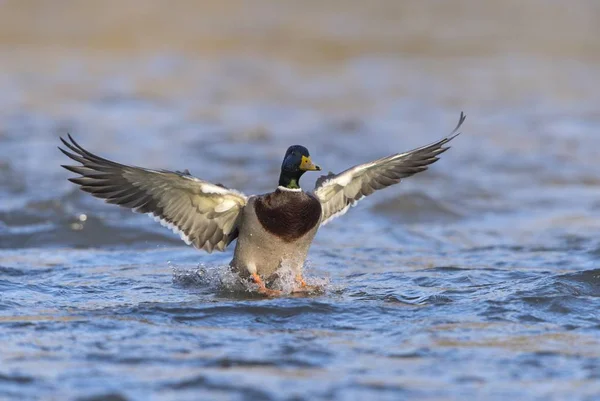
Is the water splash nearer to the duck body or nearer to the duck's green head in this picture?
the duck body

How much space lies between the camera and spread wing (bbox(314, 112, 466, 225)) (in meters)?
8.70

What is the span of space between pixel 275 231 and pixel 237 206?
17.6 inches

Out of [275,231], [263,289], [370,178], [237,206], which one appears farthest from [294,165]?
[370,178]

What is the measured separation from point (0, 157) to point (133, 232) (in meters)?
3.93

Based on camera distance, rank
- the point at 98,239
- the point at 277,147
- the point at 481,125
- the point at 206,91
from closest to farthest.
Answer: the point at 98,239 < the point at 277,147 < the point at 481,125 < the point at 206,91

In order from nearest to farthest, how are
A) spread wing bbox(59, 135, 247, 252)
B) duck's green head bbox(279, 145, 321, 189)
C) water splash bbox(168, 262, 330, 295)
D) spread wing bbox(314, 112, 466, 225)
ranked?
spread wing bbox(59, 135, 247, 252)
duck's green head bbox(279, 145, 321, 189)
water splash bbox(168, 262, 330, 295)
spread wing bbox(314, 112, 466, 225)

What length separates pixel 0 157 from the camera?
14.3 m

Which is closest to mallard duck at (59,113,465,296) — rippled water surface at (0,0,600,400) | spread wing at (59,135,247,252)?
spread wing at (59,135,247,252)

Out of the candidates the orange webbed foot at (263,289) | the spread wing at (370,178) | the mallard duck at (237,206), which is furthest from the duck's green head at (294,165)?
the orange webbed foot at (263,289)

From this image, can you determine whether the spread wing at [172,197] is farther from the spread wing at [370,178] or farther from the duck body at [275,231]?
the spread wing at [370,178]

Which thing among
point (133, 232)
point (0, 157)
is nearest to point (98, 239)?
point (133, 232)

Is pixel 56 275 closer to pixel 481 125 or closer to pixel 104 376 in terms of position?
pixel 104 376

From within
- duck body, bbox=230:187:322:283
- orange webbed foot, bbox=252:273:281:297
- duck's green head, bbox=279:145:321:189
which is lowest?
orange webbed foot, bbox=252:273:281:297

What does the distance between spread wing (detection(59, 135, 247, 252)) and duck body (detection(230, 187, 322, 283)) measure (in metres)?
0.20
